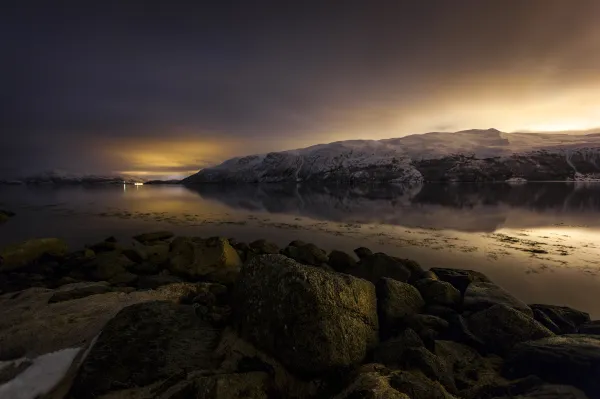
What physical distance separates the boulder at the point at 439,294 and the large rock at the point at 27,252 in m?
19.8

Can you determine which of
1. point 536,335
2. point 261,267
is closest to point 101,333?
point 261,267

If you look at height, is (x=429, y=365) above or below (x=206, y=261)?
below

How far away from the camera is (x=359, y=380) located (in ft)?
16.6

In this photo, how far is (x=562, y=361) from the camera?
605 centimetres

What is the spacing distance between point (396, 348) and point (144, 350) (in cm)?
536

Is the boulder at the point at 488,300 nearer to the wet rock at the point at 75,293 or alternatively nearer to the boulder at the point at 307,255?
the boulder at the point at 307,255

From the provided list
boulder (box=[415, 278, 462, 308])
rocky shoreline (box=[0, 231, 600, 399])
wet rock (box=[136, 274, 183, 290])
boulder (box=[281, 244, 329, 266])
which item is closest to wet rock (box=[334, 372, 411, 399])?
rocky shoreline (box=[0, 231, 600, 399])

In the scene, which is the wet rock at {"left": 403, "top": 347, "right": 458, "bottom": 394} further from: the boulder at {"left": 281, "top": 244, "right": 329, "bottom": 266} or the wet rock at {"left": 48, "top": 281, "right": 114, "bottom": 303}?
the wet rock at {"left": 48, "top": 281, "right": 114, "bottom": 303}

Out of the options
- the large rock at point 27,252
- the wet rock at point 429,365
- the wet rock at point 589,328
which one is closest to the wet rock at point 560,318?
the wet rock at point 589,328

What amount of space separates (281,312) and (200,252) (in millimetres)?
10200

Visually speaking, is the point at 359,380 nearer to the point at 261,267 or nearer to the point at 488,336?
the point at 261,267

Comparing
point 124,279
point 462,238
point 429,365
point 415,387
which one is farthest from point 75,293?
point 462,238

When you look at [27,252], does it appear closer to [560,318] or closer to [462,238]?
[560,318]

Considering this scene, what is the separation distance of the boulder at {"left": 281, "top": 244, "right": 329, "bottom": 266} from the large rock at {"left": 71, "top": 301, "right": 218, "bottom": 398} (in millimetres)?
9113
